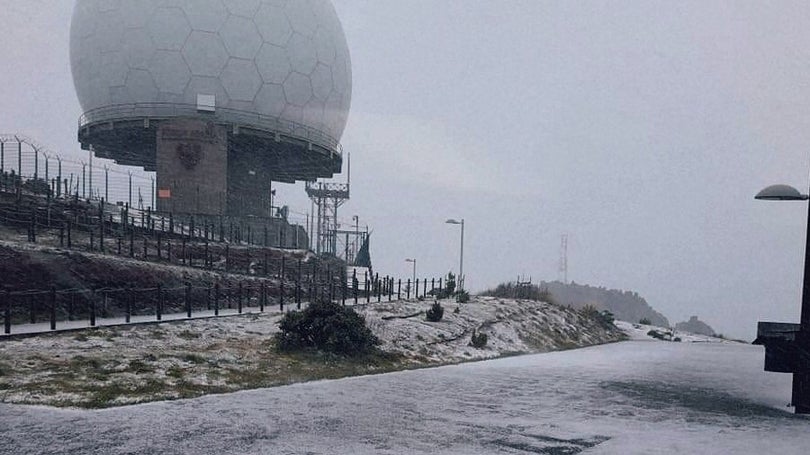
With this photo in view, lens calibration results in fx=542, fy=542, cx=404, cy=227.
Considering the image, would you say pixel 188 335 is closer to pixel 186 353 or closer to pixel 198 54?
pixel 186 353

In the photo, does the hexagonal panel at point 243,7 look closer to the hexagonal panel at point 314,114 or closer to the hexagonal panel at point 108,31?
the hexagonal panel at point 314,114

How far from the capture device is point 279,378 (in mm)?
11430

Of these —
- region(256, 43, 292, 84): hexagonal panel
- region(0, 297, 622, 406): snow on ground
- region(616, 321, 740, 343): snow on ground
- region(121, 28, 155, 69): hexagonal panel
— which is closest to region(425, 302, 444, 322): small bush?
region(0, 297, 622, 406): snow on ground

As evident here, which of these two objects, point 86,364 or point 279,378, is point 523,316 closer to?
point 279,378

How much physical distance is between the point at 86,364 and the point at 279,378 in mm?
3738

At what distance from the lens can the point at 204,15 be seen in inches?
1357

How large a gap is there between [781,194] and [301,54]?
33.4 meters

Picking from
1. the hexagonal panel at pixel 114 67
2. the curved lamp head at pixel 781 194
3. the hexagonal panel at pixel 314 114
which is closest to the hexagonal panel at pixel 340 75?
the hexagonal panel at pixel 314 114

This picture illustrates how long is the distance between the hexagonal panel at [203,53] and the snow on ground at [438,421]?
2812 cm

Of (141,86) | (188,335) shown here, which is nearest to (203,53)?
(141,86)

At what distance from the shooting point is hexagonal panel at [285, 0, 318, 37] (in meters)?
37.5

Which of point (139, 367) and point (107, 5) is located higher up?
point (107, 5)

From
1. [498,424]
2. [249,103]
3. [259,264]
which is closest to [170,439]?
[498,424]

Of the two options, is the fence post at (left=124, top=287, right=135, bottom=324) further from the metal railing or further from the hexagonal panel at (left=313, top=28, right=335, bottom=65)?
the hexagonal panel at (left=313, top=28, right=335, bottom=65)
